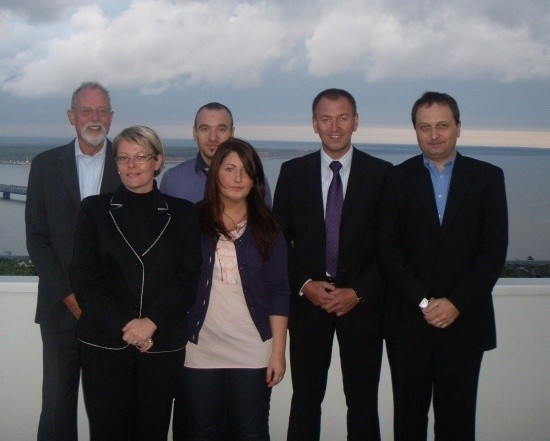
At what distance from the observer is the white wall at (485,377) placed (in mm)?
3576

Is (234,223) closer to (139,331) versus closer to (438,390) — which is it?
(139,331)

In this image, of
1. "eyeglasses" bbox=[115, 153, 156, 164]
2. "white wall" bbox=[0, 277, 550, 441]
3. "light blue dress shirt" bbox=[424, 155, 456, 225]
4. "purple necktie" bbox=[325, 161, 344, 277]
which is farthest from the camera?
"white wall" bbox=[0, 277, 550, 441]

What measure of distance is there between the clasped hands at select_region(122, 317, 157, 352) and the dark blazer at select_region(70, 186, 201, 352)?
0.02m

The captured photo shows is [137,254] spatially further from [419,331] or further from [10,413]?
[10,413]

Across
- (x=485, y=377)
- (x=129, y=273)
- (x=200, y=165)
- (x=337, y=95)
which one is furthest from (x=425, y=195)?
(x=485, y=377)

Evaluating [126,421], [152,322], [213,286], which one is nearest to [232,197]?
[213,286]

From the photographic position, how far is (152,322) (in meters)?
2.35

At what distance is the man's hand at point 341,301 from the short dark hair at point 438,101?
2.61ft

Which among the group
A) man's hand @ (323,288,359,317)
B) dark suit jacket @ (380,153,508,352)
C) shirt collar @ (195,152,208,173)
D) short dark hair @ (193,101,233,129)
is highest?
short dark hair @ (193,101,233,129)

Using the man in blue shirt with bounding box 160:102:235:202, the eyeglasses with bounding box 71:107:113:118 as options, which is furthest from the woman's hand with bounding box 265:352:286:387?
the eyeglasses with bounding box 71:107:113:118

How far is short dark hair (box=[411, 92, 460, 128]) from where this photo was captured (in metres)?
2.84

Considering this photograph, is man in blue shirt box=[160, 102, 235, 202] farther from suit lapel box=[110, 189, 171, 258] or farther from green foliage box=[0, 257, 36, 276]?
green foliage box=[0, 257, 36, 276]

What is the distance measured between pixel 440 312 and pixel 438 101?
87cm

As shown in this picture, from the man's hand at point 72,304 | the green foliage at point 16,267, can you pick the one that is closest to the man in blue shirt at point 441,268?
the man's hand at point 72,304
